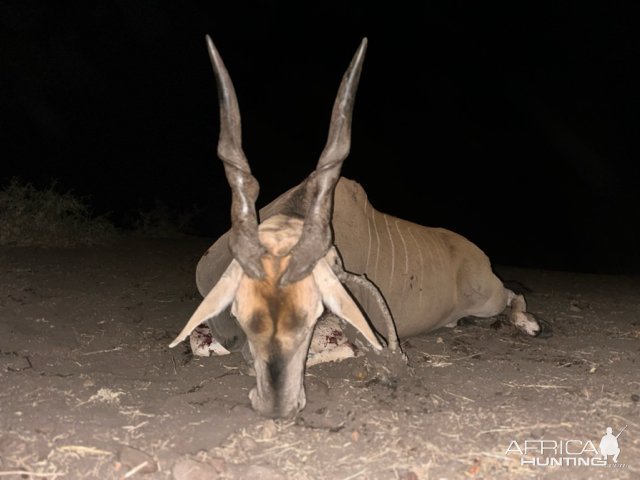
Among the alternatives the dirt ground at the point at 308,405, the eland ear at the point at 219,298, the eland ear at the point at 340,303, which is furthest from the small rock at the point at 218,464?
the eland ear at the point at 340,303

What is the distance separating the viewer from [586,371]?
3.51 metres

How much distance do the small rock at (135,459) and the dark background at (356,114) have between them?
10.5 metres

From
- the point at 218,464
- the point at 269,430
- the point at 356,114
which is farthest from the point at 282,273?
the point at 356,114

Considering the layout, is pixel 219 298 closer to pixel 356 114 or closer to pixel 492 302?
pixel 492 302

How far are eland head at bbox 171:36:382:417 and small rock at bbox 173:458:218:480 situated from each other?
51cm

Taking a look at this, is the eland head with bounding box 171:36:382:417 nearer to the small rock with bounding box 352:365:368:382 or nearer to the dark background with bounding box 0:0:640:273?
the small rock with bounding box 352:365:368:382

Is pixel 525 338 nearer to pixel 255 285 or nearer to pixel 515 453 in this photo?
pixel 515 453

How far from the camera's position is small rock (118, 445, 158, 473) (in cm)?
229

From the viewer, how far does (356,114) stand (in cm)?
2741

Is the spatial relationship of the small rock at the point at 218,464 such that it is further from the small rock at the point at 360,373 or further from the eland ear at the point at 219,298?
the small rock at the point at 360,373

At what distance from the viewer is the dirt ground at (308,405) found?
2.36 m

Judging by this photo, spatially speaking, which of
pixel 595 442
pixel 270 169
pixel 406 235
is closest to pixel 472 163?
pixel 270 169

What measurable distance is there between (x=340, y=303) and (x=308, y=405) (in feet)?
1.64

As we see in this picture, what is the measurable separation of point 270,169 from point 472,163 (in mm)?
10142
